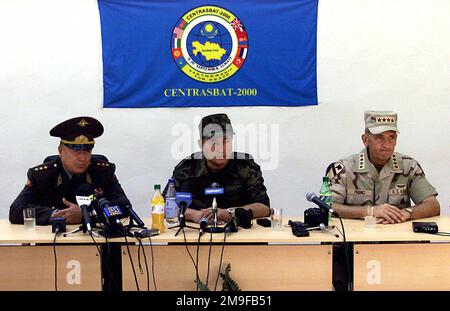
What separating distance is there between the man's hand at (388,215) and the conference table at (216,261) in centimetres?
16

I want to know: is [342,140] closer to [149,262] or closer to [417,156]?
[417,156]

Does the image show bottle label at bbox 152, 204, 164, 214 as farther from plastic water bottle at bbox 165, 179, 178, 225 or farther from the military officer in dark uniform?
the military officer in dark uniform

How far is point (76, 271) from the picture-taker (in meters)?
2.29

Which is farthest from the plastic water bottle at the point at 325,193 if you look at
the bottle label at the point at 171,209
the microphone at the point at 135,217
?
the microphone at the point at 135,217

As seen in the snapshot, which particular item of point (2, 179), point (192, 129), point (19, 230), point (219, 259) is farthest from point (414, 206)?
point (2, 179)

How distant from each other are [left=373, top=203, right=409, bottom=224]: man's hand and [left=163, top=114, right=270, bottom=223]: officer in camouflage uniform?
64 cm

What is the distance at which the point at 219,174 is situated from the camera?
9.47 feet

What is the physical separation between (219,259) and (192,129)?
5.86 ft

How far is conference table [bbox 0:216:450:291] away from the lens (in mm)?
2234

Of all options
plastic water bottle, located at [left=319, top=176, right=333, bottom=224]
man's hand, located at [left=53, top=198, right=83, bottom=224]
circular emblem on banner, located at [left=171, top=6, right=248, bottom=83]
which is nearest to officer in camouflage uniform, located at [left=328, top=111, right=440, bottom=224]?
plastic water bottle, located at [left=319, top=176, right=333, bottom=224]

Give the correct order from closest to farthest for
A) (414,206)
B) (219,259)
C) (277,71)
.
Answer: (219,259) < (414,206) < (277,71)

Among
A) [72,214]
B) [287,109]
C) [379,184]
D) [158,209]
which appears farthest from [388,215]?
[72,214]

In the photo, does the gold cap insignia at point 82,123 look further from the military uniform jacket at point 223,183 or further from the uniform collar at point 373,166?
the uniform collar at point 373,166

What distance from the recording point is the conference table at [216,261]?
7.33ft
